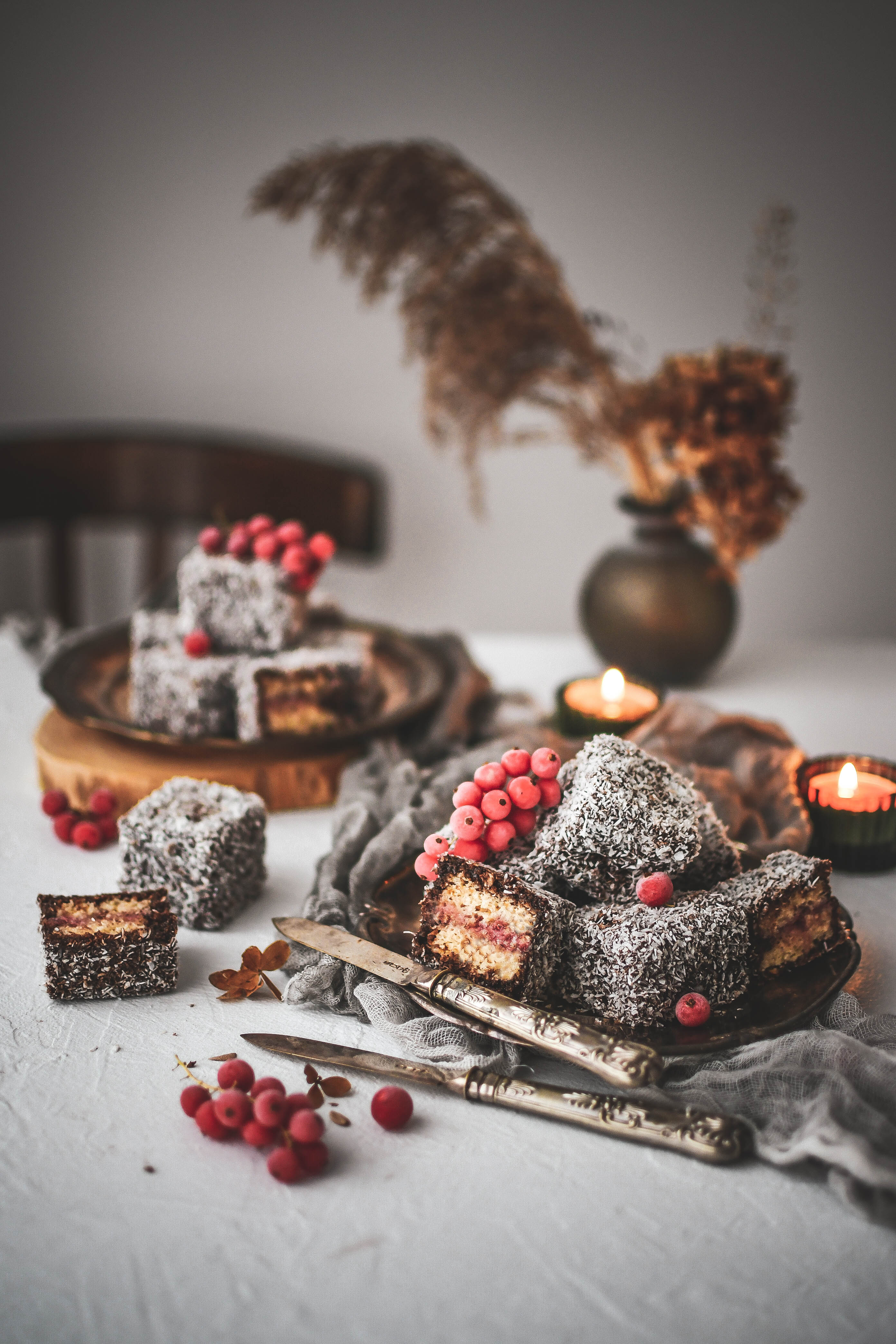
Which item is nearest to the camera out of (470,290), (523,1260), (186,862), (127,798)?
(523,1260)

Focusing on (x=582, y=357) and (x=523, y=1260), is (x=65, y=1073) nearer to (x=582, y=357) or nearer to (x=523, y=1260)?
(x=523, y=1260)

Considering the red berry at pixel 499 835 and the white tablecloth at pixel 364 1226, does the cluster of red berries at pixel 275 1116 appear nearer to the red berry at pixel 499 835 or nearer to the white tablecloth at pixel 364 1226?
the white tablecloth at pixel 364 1226

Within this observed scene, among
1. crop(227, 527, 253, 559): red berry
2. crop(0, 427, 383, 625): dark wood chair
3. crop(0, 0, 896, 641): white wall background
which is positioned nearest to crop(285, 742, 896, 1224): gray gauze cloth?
crop(227, 527, 253, 559): red berry

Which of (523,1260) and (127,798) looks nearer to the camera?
(523,1260)

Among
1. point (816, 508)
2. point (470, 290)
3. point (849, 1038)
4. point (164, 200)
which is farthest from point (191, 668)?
point (816, 508)

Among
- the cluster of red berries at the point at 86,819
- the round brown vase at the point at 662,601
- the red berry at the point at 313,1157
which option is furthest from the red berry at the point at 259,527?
the red berry at the point at 313,1157

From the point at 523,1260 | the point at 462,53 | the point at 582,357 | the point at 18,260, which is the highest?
the point at 462,53

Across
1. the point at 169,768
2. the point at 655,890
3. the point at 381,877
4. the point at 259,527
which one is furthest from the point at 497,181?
the point at 655,890
